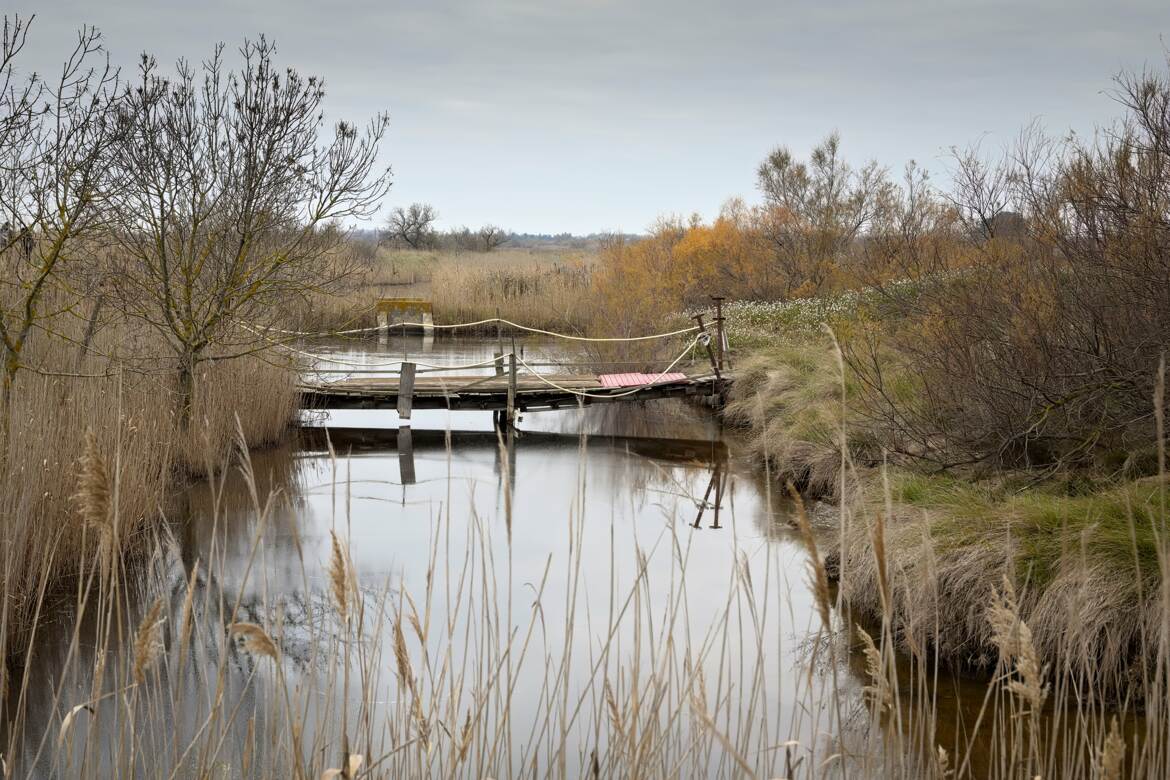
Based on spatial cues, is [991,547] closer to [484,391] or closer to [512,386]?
[512,386]

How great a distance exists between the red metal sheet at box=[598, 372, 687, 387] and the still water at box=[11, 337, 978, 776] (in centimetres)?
62

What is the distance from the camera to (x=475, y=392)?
37.6 feet

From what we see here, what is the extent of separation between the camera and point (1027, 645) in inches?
59.0

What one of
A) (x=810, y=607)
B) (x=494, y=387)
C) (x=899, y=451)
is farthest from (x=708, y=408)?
(x=810, y=607)

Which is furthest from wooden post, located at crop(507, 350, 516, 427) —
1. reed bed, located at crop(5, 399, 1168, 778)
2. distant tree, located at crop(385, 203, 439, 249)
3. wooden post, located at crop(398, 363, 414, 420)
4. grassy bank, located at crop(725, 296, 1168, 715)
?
distant tree, located at crop(385, 203, 439, 249)

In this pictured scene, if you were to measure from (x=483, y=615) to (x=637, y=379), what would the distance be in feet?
30.3

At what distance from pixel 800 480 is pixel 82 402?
545 centimetres

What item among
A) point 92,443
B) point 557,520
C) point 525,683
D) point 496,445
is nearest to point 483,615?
point 92,443

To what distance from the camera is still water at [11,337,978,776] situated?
86.0 inches

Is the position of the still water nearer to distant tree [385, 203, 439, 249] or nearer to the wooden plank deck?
the wooden plank deck

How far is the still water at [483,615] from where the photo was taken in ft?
7.17

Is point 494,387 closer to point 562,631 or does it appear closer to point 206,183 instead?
point 206,183

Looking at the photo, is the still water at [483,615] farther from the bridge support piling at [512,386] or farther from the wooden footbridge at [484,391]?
the bridge support piling at [512,386]

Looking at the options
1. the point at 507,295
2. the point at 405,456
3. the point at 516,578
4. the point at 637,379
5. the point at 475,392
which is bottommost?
the point at 516,578
